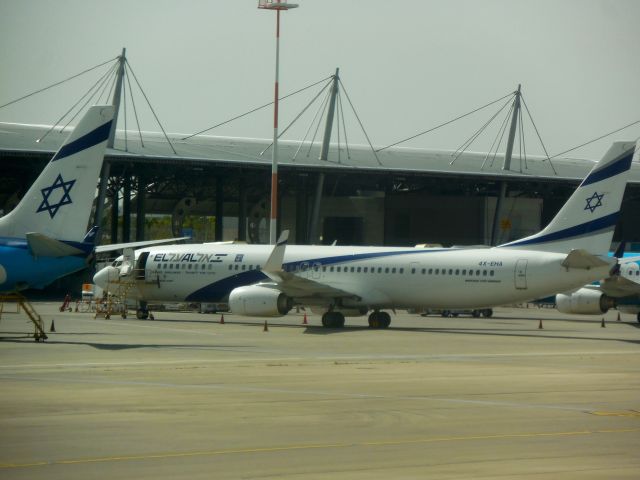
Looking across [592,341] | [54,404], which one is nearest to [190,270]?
[592,341]

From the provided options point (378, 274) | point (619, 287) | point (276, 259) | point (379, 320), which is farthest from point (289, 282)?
point (619, 287)

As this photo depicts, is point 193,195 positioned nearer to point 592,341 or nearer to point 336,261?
point 336,261

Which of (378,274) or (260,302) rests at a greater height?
(378,274)

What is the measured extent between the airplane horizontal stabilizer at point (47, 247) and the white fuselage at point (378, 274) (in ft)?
54.5

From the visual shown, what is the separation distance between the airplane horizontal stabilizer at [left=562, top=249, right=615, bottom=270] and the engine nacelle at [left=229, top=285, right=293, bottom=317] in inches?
430

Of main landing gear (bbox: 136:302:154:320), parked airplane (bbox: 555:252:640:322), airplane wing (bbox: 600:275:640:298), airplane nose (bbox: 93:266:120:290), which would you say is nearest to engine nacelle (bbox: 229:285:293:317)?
main landing gear (bbox: 136:302:154:320)

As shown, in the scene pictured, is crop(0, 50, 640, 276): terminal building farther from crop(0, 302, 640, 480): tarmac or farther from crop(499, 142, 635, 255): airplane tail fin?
crop(0, 302, 640, 480): tarmac

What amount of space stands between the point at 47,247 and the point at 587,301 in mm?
30285

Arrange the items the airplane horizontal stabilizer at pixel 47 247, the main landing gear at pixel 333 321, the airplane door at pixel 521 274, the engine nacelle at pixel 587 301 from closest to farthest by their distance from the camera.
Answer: the airplane horizontal stabilizer at pixel 47 247 < the airplane door at pixel 521 274 < the main landing gear at pixel 333 321 < the engine nacelle at pixel 587 301

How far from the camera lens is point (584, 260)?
131 feet

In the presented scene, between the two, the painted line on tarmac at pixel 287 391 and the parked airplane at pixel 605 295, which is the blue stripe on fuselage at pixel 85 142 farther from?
the parked airplane at pixel 605 295

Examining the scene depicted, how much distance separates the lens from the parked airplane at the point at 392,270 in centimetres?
4059

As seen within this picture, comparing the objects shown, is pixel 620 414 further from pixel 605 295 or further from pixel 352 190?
pixel 352 190

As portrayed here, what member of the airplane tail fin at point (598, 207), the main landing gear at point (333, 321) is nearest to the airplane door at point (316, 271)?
the main landing gear at point (333, 321)
